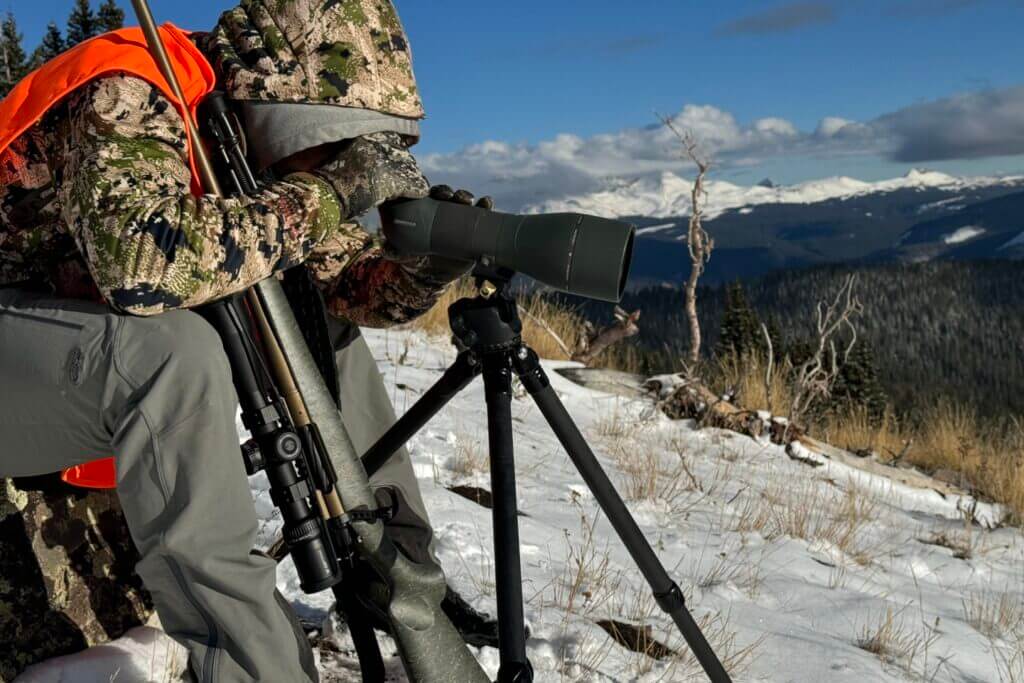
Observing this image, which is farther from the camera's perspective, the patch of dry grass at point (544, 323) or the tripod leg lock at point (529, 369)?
the patch of dry grass at point (544, 323)

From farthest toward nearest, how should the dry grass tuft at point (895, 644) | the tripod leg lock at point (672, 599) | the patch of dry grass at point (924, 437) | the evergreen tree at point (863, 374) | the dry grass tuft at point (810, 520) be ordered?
the evergreen tree at point (863, 374), the patch of dry grass at point (924, 437), the dry grass tuft at point (810, 520), the dry grass tuft at point (895, 644), the tripod leg lock at point (672, 599)

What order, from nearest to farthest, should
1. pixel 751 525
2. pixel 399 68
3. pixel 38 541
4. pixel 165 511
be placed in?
pixel 165 511 < pixel 399 68 < pixel 38 541 < pixel 751 525

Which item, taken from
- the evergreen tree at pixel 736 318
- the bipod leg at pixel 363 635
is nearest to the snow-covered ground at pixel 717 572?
the bipod leg at pixel 363 635

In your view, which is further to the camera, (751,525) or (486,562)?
(751,525)

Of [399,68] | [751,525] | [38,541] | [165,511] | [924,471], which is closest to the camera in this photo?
[165,511]

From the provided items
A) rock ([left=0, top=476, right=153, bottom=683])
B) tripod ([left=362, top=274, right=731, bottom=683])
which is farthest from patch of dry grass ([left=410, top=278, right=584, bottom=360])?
tripod ([left=362, top=274, right=731, bottom=683])

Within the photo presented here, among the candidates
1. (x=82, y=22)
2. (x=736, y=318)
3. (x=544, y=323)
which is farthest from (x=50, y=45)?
(x=736, y=318)

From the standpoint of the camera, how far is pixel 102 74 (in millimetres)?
1562

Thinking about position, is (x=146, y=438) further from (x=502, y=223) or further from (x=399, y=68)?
(x=399, y=68)

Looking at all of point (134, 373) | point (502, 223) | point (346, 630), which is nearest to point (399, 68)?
point (502, 223)

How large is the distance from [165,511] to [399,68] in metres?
1.04

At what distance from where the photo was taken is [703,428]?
20.2 feet

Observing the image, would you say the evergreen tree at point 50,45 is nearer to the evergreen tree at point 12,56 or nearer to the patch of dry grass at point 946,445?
the evergreen tree at point 12,56

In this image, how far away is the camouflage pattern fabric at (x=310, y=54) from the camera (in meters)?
1.74
